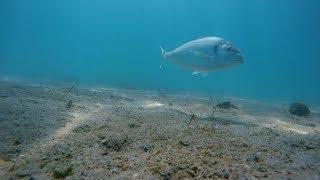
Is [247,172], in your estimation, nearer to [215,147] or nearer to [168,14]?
[215,147]

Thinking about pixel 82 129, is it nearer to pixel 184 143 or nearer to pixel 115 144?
pixel 115 144

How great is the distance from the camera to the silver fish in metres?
5.85

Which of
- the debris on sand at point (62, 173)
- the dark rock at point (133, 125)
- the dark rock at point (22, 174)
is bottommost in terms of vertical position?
the dark rock at point (22, 174)

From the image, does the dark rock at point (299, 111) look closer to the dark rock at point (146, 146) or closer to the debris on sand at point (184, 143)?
the debris on sand at point (184, 143)

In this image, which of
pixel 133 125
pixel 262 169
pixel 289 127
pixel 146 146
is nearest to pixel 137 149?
pixel 146 146

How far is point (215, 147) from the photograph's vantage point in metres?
3.58

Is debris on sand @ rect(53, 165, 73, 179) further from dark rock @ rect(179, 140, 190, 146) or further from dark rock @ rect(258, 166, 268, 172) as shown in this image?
dark rock @ rect(258, 166, 268, 172)

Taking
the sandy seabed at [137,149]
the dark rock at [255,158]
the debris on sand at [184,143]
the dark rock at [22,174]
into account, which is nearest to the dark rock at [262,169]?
the sandy seabed at [137,149]

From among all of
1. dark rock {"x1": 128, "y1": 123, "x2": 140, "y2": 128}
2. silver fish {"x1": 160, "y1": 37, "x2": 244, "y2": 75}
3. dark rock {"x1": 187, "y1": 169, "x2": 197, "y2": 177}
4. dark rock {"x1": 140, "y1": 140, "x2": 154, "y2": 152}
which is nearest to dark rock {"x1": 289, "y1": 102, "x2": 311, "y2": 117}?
silver fish {"x1": 160, "y1": 37, "x2": 244, "y2": 75}

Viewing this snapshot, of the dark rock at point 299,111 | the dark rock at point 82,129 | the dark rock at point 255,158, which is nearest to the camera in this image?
the dark rock at point 255,158

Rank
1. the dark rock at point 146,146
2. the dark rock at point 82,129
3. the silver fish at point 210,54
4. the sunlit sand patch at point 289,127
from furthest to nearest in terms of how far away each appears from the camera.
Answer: the silver fish at point 210,54
the sunlit sand patch at point 289,127
the dark rock at point 82,129
the dark rock at point 146,146

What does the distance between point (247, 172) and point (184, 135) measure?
1349 millimetres

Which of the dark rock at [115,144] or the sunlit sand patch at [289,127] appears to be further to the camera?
the sunlit sand patch at [289,127]

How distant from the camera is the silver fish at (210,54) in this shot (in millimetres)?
5852
